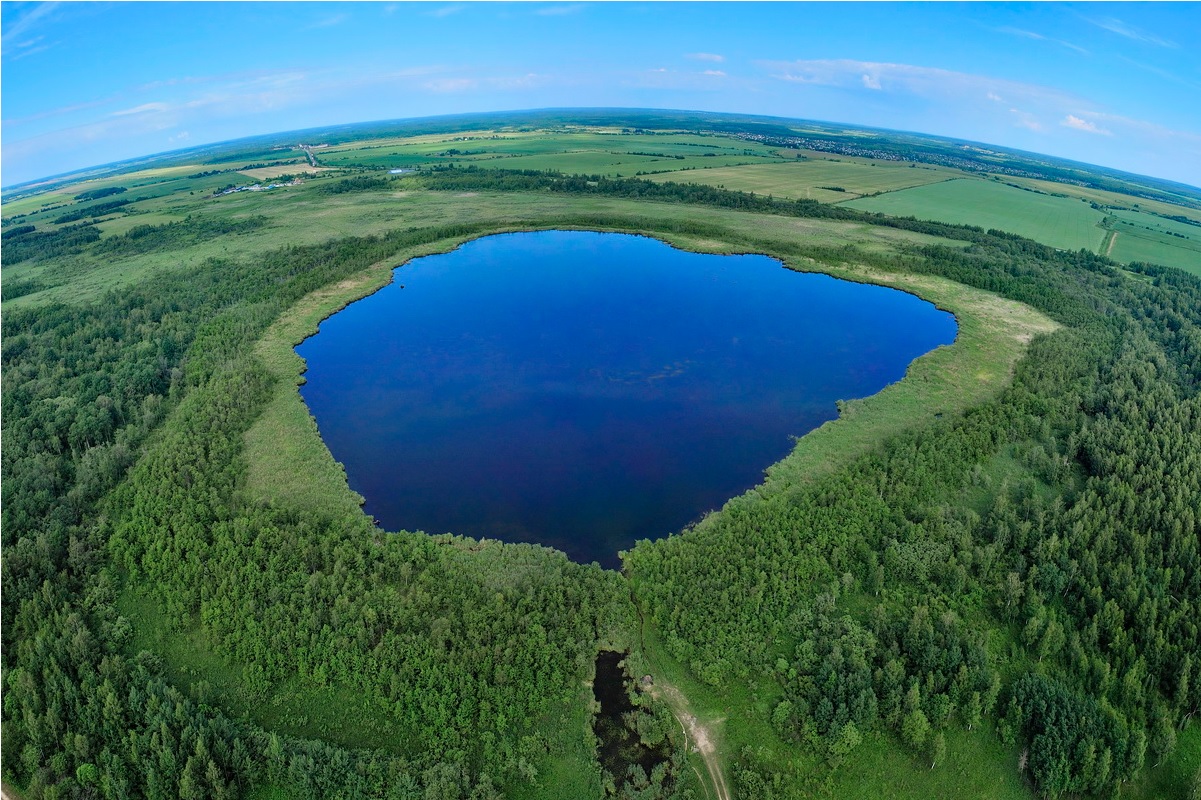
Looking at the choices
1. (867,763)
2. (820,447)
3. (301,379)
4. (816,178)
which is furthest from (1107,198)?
(301,379)

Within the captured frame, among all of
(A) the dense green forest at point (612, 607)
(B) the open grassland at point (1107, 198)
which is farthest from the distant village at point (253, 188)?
(B) the open grassland at point (1107, 198)

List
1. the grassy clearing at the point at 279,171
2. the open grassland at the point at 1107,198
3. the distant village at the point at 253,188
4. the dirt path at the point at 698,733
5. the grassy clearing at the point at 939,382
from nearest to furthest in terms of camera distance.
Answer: the dirt path at the point at 698,733 → the grassy clearing at the point at 939,382 → the open grassland at the point at 1107,198 → the distant village at the point at 253,188 → the grassy clearing at the point at 279,171

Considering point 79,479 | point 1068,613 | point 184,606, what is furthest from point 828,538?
point 79,479

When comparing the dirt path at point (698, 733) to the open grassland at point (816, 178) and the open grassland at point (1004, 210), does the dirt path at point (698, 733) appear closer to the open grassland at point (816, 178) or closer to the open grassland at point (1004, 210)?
the open grassland at point (1004, 210)

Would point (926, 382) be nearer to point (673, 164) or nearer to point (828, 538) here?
point (828, 538)

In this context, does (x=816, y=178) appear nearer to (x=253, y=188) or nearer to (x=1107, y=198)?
(x=1107, y=198)

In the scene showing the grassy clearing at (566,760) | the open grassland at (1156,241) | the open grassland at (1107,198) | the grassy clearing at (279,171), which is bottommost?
the grassy clearing at (566,760)
